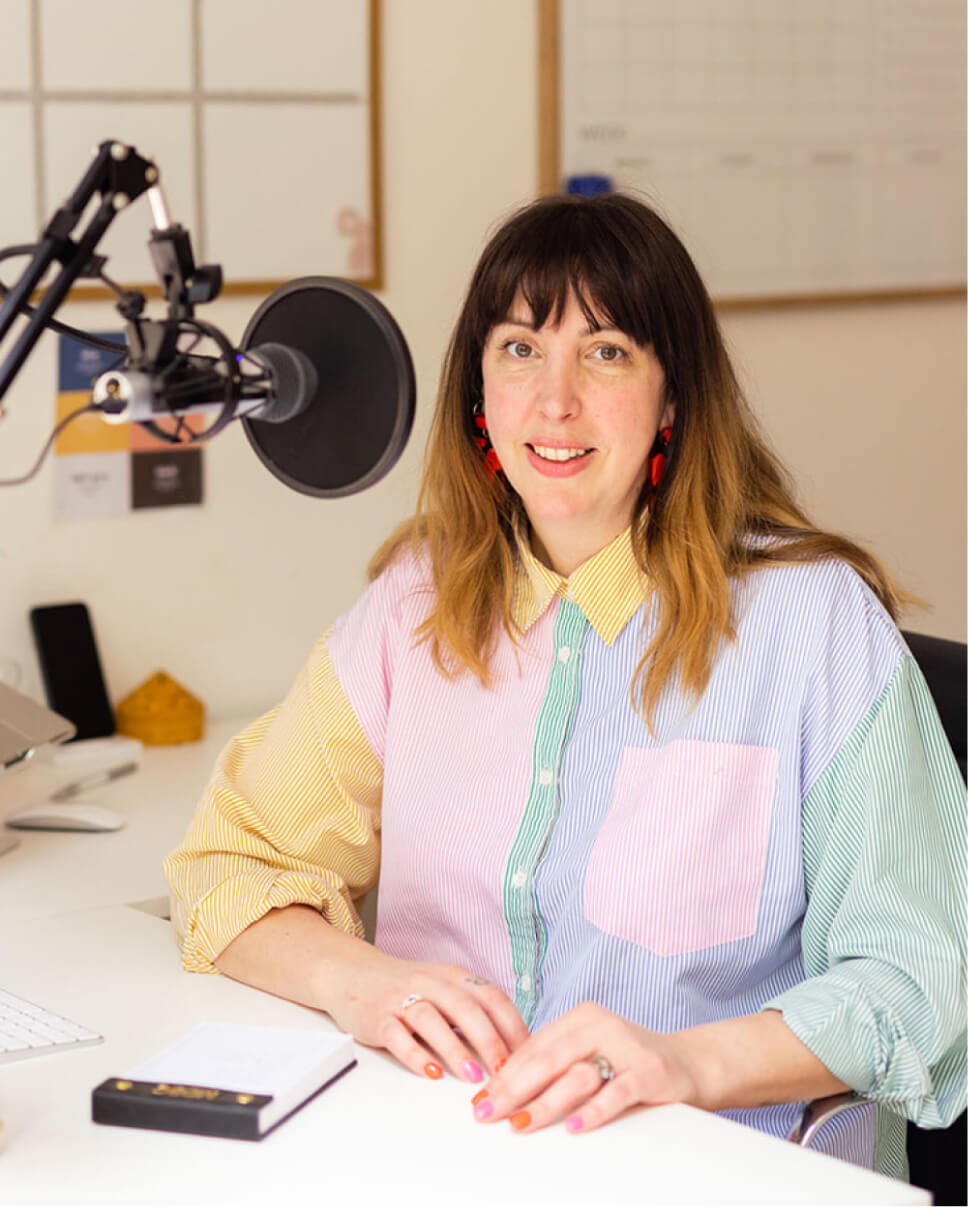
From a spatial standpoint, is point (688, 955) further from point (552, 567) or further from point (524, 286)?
point (524, 286)

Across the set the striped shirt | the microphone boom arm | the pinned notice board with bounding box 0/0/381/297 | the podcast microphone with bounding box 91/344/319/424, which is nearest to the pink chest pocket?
the striped shirt

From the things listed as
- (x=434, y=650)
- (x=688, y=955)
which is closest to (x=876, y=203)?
(x=434, y=650)

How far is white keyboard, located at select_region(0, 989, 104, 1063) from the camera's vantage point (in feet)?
4.27

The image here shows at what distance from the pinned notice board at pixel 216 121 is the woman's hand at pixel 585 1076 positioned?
4.74 ft

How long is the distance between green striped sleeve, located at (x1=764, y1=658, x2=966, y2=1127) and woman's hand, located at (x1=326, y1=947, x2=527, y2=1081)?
9.3 inches

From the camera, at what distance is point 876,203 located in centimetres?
A: 314

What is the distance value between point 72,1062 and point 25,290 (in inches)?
23.8

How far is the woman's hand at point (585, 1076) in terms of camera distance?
1171 mm

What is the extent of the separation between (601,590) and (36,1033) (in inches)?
25.9

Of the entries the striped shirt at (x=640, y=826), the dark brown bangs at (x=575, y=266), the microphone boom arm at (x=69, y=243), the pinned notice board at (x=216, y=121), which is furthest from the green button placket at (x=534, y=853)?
the pinned notice board at (x=216, y=121)

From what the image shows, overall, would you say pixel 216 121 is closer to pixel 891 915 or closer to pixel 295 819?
pixel 295 819

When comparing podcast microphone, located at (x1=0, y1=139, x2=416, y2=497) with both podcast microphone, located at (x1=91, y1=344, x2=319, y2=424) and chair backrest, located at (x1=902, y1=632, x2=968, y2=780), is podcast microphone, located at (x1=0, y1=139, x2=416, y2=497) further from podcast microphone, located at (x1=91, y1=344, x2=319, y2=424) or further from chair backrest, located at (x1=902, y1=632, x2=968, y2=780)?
chair backrest, located at (x1=902, y1=632, x2=968, y2=780)

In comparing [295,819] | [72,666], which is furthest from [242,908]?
[72,666]

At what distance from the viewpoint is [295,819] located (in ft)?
5.38
